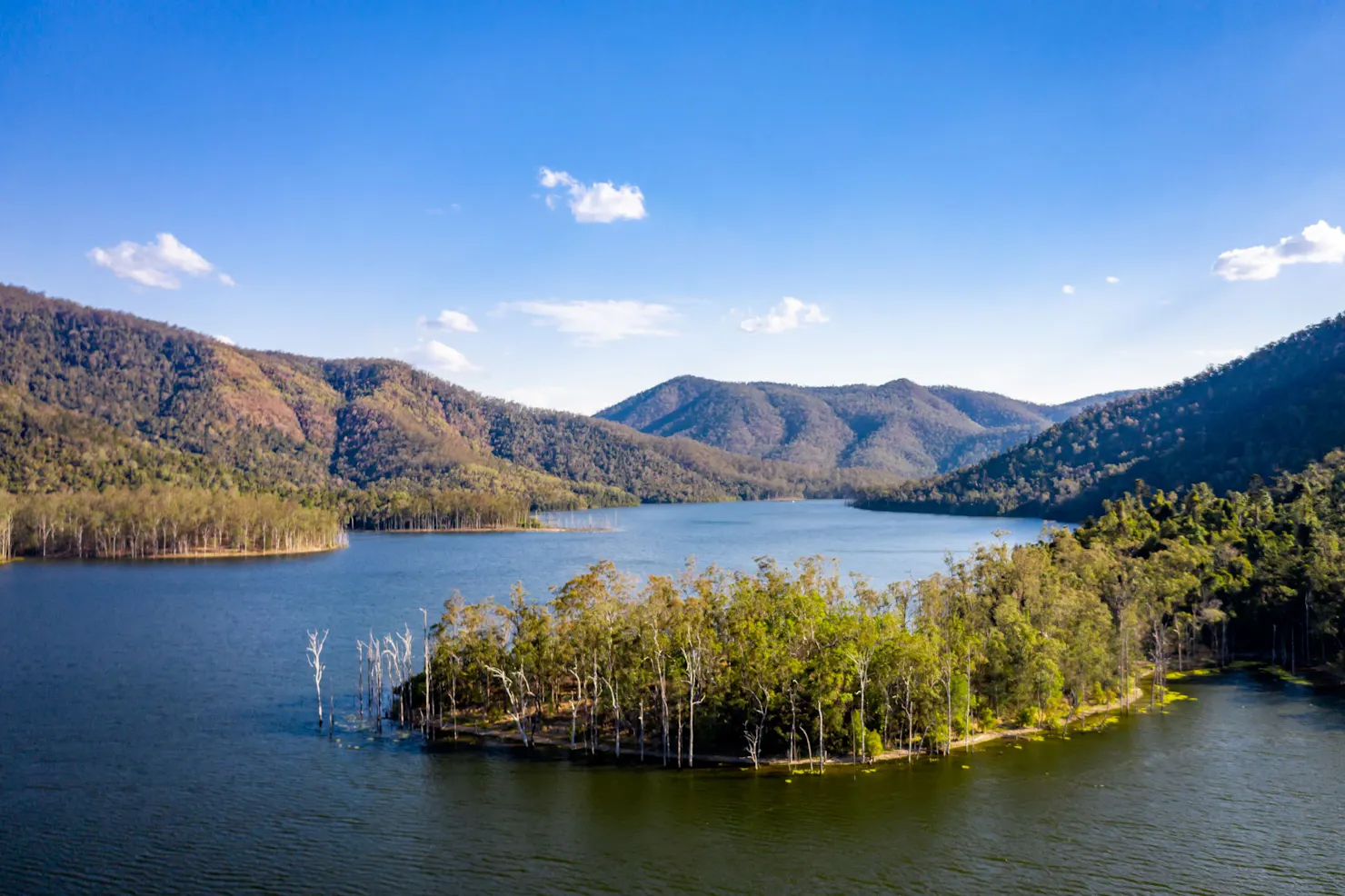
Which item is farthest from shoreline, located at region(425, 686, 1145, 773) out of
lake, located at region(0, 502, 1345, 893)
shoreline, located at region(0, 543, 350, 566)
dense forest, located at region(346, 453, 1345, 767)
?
shoreline, located at region(0, 543, 350, 566)

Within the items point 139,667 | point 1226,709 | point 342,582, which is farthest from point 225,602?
point 1226,709

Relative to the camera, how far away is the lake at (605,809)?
105ft

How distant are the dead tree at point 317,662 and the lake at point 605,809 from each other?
0.97m

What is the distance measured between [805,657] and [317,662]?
26165 millimetres

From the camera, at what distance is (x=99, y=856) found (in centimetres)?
3338

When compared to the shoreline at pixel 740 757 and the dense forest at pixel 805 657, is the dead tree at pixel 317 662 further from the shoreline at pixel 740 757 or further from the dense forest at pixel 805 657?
the shoreline at pixel 740 757

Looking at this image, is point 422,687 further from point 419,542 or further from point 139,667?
point 419,542

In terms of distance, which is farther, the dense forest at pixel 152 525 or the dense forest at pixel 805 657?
the dense forest at pixel 152 525

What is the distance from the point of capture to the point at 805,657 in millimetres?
45562

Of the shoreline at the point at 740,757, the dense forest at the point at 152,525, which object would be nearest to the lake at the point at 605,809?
the shoreline at the point at 740,757

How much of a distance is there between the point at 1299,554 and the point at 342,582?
97780 mm

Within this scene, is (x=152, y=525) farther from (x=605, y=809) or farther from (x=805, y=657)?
(x=805, y=657)

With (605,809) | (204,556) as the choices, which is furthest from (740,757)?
(204,556)

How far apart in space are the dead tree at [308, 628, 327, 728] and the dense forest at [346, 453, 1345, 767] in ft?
14.7
